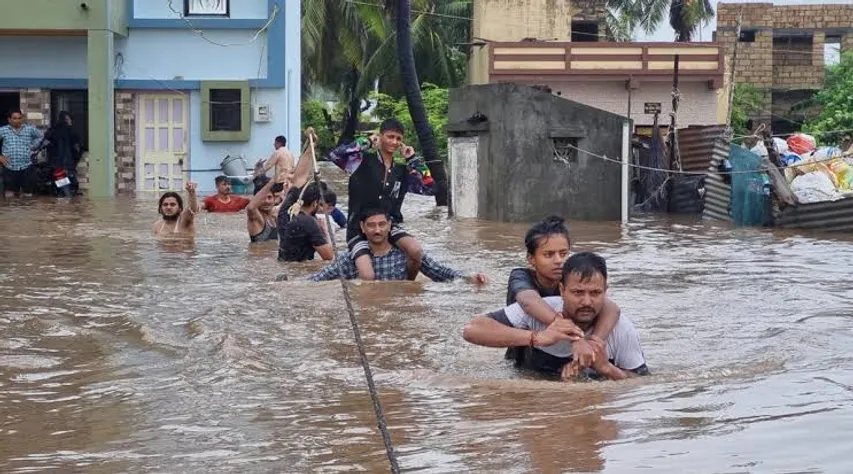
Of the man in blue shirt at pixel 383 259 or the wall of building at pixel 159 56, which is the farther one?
the wall of building at pixel 159 56

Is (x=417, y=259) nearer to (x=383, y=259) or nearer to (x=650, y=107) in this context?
(x=383, y=259)

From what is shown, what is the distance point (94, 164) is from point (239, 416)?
67.8 ft

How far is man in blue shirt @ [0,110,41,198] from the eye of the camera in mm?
26094

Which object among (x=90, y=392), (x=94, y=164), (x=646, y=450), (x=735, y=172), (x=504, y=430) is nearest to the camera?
(x=646, y=450)

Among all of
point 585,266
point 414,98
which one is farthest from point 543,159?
point 585,266

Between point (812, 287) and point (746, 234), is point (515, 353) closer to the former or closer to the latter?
point (812, 287)

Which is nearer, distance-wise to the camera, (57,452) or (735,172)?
(57,452)

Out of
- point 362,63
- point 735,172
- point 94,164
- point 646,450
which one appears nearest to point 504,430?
point 646,450

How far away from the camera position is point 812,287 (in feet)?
41.1

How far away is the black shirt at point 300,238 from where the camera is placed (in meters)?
13.5

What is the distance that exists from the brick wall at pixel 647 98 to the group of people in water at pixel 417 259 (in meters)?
14.5

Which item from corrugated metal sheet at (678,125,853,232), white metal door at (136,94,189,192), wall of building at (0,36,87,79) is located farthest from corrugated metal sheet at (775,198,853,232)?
wall of building at (0,36,87,79)

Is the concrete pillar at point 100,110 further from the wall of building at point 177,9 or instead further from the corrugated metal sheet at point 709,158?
the corrugated metal sheet at point 709,158

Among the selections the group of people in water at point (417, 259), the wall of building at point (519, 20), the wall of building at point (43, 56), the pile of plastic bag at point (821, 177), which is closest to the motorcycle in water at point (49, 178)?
the wall of building at point (43, 56)
